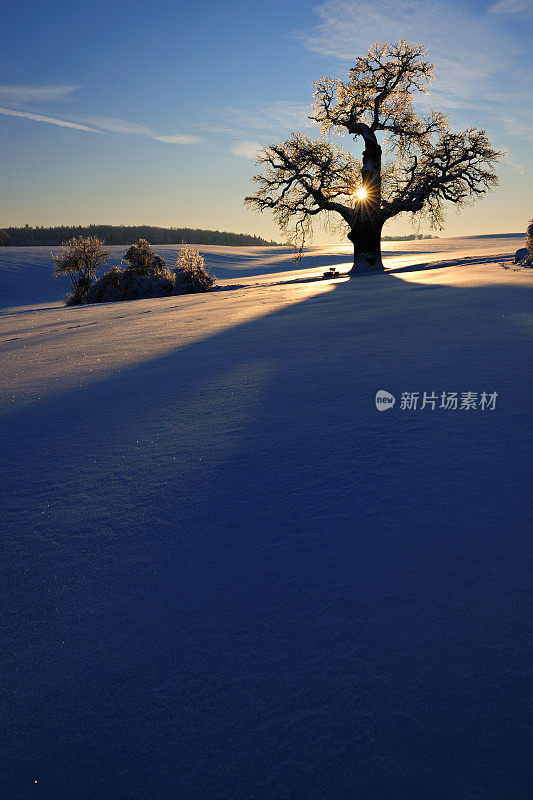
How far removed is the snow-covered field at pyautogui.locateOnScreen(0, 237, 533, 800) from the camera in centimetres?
102

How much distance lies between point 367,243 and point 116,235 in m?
37.7

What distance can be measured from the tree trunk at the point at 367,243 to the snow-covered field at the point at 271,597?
17370mm

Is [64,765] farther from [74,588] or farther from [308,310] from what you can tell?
[308,310]

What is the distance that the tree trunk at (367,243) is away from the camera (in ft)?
64.3

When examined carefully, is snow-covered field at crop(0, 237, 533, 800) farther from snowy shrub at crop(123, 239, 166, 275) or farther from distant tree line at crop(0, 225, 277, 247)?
distant tree line at crop(0, 225, 277, 247)

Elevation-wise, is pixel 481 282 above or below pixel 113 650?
above

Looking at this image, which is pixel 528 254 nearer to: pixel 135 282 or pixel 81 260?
pixel 135 282

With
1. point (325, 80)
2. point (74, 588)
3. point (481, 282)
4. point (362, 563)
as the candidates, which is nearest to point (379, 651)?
point (362, 563)

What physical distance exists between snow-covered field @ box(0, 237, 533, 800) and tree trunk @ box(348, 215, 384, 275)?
1737cm

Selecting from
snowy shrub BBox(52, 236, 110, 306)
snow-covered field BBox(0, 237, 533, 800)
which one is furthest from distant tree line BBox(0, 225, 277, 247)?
snow-covered field BBox(0, 237, 533, 800)

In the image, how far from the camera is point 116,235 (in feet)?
168

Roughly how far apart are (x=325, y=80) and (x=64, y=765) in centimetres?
2127

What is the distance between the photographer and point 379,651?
123 centimetres

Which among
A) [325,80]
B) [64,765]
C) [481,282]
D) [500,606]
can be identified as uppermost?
[325,80]
